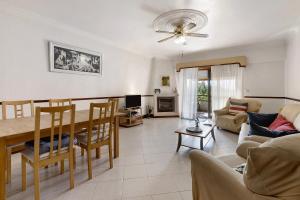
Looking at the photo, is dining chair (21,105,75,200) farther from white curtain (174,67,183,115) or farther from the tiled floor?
white curtain (174,67,183,115)

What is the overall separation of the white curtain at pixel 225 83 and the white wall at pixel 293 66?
42.5 inches

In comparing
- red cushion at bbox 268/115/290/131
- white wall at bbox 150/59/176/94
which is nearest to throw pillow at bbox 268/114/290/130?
red cushion at bbox 268/115/290/131

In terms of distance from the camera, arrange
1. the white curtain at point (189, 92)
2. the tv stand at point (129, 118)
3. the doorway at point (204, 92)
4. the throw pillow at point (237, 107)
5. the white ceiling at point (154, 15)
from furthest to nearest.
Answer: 1. the white curtain at point (189, 92)
2. the doorway at point (204, 92)
3. the tv stand at point (129, 118)
4. the throw pillow at point (237, 107)
5. the white ceiling at point (154, 15)

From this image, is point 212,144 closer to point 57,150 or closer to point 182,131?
point 182,131

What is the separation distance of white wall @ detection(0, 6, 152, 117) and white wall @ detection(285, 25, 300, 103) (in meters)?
4.54

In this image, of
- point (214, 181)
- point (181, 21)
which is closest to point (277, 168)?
point (214, 181)

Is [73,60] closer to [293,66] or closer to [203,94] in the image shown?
[203,94]

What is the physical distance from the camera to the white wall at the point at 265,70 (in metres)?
4.32

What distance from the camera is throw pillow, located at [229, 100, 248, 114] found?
409 centimetres

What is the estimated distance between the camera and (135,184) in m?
1.89

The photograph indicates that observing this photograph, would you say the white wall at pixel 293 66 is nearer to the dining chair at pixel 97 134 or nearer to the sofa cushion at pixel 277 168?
the sofa cushion at pixel 277 168

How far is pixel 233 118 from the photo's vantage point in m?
3.88

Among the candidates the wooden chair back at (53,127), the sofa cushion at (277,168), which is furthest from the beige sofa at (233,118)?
the wooden chair back at (53,127)

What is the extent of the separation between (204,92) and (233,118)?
208cm
